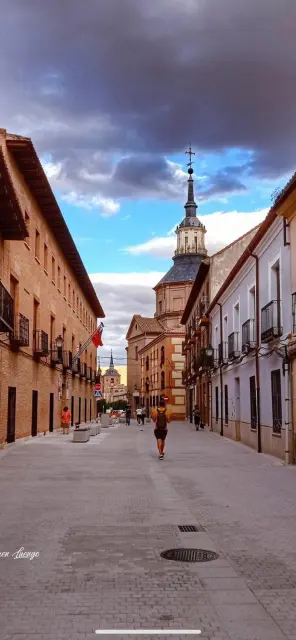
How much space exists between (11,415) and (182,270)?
57902 mm

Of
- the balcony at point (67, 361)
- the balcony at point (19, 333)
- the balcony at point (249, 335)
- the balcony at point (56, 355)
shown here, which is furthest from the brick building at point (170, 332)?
the balcony at point (19, 333)

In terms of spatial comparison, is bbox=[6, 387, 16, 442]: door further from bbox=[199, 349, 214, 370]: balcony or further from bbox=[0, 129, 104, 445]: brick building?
bbox=[199, 349, 214, 370]: balcony

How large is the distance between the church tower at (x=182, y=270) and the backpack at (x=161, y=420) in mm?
55195

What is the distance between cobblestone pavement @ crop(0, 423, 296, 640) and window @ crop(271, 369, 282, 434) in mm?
3800

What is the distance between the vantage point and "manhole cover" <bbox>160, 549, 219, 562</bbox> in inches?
244

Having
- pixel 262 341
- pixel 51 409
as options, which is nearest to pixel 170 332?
pixel 51 409

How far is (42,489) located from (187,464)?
5.46m

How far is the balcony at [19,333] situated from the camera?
62.5ft

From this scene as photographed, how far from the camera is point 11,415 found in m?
19.9

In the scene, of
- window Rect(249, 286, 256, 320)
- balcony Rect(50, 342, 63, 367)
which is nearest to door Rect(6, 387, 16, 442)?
balcony Rect(50, 342, 63, 367)

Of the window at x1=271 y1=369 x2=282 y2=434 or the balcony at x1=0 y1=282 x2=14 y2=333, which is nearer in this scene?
the balcony at x1=0 y1=282 x2=14 y2=333

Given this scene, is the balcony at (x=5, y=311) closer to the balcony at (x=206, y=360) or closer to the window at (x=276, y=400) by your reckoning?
the window at (x=276, y=400)

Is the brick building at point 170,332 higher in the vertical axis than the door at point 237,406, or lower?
higher

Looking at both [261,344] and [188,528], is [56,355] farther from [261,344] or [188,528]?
[188,528]
